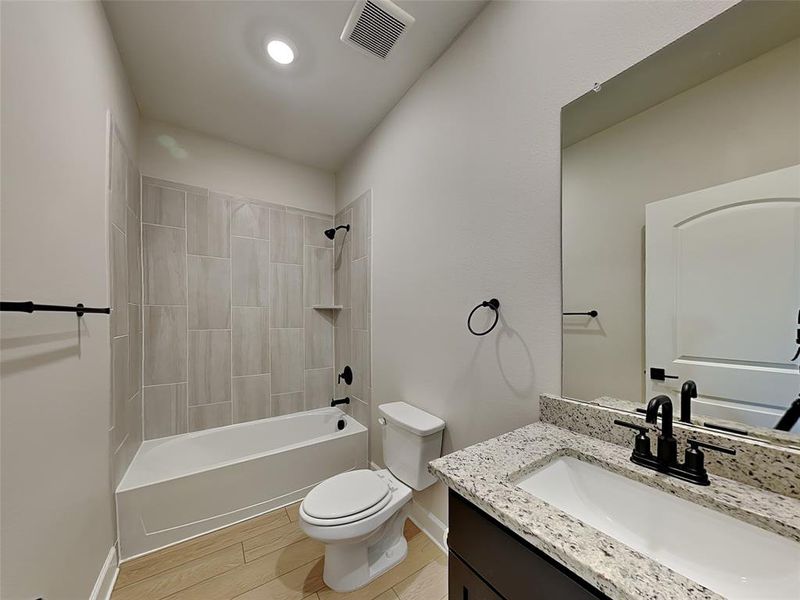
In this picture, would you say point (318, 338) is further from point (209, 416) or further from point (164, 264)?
point (164, 264)

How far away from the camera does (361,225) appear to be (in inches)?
97.9

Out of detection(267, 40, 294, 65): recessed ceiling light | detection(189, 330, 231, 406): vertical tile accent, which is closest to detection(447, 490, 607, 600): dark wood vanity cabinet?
detection(267, 40, 294, 65): recessed ceiling light

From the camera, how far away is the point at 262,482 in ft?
6.48

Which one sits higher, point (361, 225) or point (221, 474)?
point (361, 225)

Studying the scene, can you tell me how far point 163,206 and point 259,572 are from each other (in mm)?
2389

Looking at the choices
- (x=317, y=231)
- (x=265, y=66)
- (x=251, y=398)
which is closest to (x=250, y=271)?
(x=317, y=231)

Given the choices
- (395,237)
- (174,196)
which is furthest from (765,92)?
(174,196)

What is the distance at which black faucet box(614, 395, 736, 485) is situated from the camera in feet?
2.42

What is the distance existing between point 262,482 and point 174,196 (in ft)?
6.93

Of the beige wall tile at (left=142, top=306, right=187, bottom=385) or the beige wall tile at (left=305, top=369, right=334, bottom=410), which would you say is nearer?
the beige wall tile at (left=142, top=306, right=187, bottom=385)

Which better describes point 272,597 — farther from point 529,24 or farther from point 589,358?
point 529,24

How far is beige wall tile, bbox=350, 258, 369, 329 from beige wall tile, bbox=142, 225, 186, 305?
1266 mm

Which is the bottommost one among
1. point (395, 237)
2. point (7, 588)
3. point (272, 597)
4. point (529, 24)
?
point (272, 597)

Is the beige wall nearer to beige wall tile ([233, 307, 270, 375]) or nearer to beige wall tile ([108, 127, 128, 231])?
beige wall tile ([108, 127, 128, 231])
